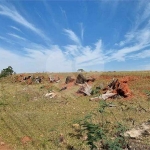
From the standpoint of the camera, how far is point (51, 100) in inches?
926

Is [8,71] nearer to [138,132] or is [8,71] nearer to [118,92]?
[118,92]

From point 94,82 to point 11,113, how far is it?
16.5 metres

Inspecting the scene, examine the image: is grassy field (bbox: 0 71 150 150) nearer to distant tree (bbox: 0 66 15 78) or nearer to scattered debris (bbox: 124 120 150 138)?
scattered debris (bbox: 124 120 150 138)

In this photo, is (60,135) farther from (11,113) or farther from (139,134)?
(11,113)

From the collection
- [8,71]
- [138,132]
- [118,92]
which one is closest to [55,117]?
[138,132]

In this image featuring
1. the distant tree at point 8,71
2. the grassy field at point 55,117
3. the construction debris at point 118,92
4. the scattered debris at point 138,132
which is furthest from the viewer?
the distant tree at point 8,71

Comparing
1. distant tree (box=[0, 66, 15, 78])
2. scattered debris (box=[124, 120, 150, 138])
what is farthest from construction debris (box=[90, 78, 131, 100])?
distant tree (box=[0, 66, 15, 78])

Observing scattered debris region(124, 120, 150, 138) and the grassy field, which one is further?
the grassy field

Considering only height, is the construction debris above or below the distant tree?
below

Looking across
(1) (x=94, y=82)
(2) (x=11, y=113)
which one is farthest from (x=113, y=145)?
(1) (x=94, y=82)

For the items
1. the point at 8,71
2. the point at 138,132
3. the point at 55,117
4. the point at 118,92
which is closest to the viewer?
the point at 138,132

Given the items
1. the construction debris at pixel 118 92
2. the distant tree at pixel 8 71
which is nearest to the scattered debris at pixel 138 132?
the construction debris at pixel 118 92

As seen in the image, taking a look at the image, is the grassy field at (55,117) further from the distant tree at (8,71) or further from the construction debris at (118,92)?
the distant tree at (8,71)

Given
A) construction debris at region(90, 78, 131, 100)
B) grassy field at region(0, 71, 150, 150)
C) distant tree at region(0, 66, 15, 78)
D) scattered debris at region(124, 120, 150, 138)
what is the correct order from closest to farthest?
scattered debris at region(124, 120, 150, 138) < grassy field at region(0, 71, 150, 150) < construction debris at region(90, 78, 131, 100) < distant tree at region(0, 66, 15, 78)
